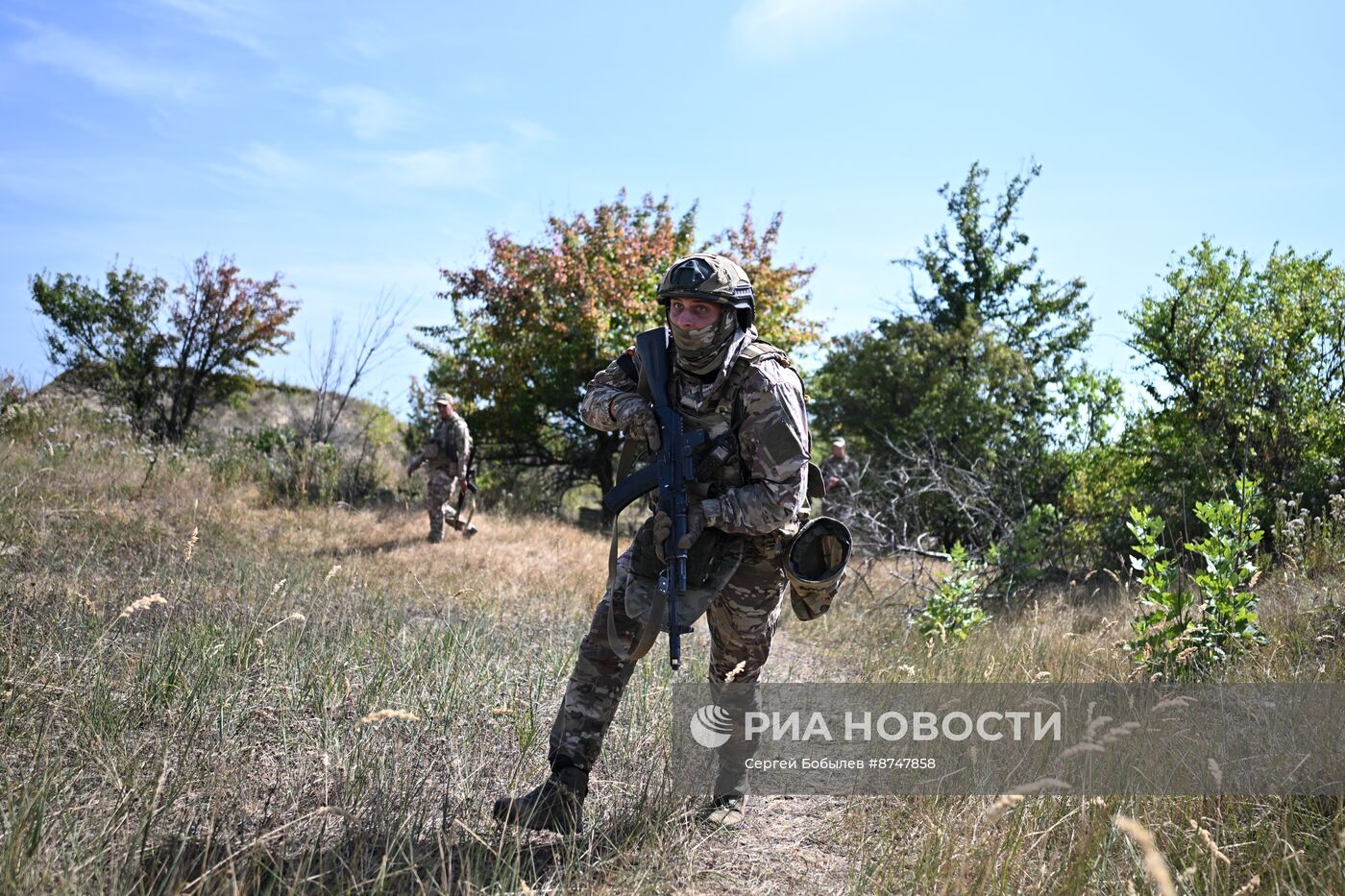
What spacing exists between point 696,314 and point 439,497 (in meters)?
8.24

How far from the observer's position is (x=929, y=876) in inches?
109

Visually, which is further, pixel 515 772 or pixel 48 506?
pixel 48 506

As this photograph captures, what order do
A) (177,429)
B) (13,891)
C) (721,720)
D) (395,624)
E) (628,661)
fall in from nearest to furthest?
(13,891), (628,661), (721,720), (395,624), (177,429)

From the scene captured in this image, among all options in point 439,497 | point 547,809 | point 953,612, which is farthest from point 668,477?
point 439,497

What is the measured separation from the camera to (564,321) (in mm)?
13906

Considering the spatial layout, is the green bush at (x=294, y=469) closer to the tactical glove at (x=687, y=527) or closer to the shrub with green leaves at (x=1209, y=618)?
the tactical glove at (x=687, y=527)

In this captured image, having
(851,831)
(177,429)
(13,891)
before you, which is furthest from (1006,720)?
(177,429)

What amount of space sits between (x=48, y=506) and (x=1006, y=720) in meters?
7.89

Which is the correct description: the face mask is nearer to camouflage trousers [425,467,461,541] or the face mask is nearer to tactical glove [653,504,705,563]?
tactical glove [653,504,705,563]

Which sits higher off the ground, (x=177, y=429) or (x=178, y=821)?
(x=177, y=429)

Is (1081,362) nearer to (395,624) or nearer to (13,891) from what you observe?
(395,624)

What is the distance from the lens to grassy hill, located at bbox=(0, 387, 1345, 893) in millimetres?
2613

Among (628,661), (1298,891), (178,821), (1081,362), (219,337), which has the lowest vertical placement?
(178,821)

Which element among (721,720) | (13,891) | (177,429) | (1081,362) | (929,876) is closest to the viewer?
(13,891)
